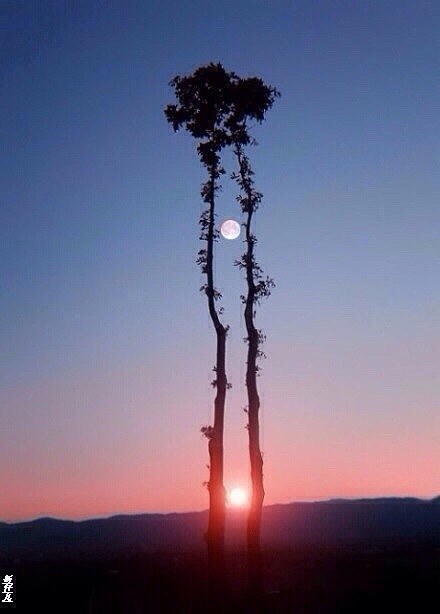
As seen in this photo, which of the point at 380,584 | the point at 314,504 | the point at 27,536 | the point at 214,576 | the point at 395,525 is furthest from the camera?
the point at 314,504

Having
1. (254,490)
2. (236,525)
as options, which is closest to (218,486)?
(254,490)

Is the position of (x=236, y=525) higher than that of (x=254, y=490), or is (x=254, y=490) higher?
(x=236, y=525)

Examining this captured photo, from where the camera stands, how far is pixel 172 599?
110 ft

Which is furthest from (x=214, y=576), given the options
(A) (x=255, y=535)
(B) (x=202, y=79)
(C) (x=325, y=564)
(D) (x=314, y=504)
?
(D) (x=314, y=504)

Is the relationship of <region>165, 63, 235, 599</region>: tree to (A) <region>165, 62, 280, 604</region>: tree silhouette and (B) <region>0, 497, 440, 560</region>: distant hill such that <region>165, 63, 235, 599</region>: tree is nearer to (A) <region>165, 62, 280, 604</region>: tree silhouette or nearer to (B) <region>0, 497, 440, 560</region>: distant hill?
(A) <region>165, 62, 280, 604</region>: tree silhouette

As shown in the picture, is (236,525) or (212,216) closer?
(212,216)

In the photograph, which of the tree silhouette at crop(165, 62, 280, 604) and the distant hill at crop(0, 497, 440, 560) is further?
the distant hill at crop(0, 497, 440, 560)

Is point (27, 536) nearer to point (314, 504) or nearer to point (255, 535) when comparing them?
point (314, 504)

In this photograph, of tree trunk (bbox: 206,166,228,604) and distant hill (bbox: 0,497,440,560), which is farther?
distant hill (bbox: 0,497,440,560)

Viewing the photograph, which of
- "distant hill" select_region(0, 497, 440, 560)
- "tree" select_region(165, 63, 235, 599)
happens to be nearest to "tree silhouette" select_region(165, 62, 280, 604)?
"tree" select_region(165, 63, 235, 599)

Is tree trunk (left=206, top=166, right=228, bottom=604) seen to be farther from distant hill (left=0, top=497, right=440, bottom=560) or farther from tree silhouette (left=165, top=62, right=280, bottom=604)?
distant hill (left=0, top=497, right=440, bottom=560)

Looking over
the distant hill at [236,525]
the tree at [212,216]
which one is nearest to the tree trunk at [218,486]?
the tree at [212,216]

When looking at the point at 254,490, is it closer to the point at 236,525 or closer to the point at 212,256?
the point at 212,256

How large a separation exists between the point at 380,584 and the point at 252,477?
1011cm
